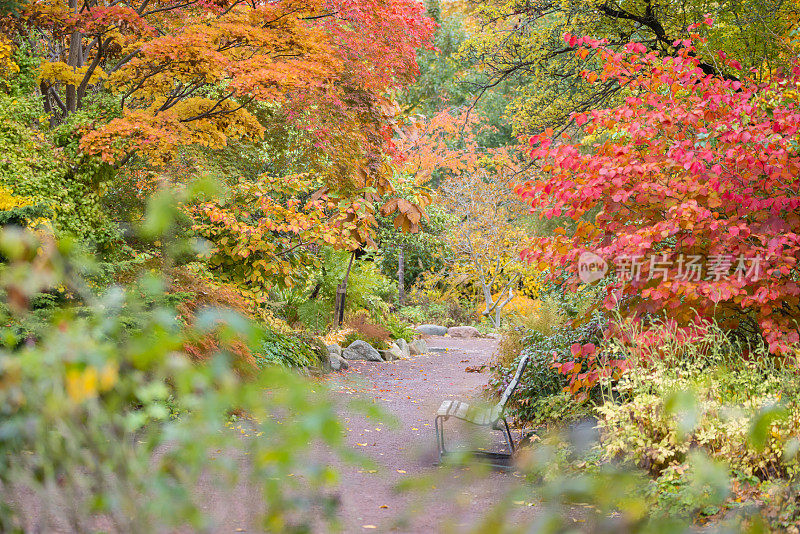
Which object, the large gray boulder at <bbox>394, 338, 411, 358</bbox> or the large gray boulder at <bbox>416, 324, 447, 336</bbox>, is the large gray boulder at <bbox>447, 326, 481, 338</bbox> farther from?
the large gray boulder at <bbox>394, 338, 411, 358</bbox>

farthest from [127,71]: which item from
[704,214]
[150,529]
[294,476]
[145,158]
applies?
[150,529]

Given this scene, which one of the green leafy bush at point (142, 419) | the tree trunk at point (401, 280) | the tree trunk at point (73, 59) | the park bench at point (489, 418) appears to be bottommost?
the tree trunk at point (401, 280)

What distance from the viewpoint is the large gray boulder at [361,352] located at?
10953mm

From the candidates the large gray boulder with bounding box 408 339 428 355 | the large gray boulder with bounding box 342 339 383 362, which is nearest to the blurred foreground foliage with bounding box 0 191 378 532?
the large gray boulder with bounding box 342 339 383 362

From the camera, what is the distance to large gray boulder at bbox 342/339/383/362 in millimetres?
10953

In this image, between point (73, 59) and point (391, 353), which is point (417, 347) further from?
point (73, 59)

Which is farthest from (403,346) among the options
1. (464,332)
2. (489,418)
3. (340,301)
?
(489,418)

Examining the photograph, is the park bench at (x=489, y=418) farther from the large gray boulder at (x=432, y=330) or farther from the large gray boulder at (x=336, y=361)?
the large gray boulder at (x=432, y=330)

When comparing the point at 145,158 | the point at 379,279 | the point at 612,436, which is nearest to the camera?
the point at 612,436

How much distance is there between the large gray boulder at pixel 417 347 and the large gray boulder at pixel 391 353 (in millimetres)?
497

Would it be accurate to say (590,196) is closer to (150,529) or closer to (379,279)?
(150,529)

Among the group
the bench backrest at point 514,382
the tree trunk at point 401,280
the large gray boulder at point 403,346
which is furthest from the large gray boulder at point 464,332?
the bench backrest at point 514,382

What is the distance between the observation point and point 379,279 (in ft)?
47.8

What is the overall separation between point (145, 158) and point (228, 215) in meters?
1.61
